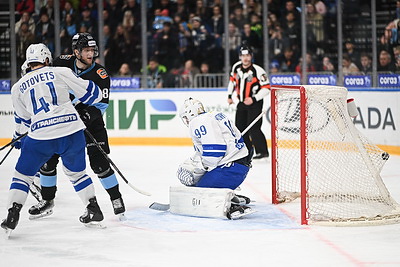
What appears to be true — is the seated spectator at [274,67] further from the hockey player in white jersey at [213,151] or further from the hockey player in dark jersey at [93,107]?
the hockey player in dark jersey at [93,107]

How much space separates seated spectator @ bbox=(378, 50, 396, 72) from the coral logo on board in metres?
2.70

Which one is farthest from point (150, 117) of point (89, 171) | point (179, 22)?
point (89, 171)

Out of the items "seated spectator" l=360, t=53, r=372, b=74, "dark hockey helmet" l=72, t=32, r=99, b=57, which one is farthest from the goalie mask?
"seated spectator" l=360, t=53, r=372, b=74

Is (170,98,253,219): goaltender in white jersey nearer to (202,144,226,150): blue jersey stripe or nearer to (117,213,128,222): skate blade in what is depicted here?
(202,144,226,150): blue jersey stripe

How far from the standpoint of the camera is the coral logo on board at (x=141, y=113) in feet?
34.8

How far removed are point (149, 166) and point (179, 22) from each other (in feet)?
12.0

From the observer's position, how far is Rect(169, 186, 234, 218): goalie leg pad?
5281mm

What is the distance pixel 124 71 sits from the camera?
1119 centimetres

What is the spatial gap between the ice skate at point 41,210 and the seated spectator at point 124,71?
5.79 m

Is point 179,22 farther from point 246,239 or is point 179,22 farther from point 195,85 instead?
point 246,239

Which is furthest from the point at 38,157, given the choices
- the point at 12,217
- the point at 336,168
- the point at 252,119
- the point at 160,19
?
the point at 160,19

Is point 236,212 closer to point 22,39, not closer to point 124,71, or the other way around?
point 124,71

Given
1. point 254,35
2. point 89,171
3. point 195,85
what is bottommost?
point 89,171

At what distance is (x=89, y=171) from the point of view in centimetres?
830
